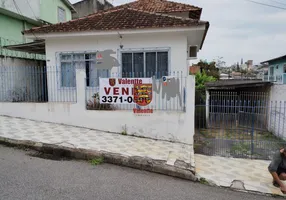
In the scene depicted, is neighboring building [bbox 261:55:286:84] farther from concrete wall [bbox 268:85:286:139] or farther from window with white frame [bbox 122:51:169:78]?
window with white frame [bbox 122:51:169:78]

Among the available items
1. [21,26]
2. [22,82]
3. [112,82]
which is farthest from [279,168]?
[21,26]

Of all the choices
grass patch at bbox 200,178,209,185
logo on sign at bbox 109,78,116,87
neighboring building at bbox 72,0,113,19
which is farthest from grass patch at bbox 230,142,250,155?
neighboring building at bbox 72,0,113,19

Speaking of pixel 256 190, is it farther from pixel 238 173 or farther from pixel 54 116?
pixel 54 116

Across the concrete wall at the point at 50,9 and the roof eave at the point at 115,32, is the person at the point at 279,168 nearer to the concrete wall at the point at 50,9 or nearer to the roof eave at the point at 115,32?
the roof eave at the point at 115,32

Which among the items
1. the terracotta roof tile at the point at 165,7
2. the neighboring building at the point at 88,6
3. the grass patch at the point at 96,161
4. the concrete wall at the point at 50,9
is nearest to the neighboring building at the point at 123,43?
the terracotta roof tile at the point at 165,7

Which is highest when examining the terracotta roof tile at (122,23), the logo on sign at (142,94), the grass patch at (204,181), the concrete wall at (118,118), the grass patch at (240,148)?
the terracotta roof tile at (122,23)

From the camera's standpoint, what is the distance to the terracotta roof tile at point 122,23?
770 centimetres

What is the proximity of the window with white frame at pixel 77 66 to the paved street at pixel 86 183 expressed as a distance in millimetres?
4383

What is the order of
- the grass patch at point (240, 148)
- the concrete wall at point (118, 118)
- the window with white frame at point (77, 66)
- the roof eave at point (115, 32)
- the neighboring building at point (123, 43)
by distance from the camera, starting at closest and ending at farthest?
the concrete wall at point (118, 118), the grass patch at point (240, 148), the roof eave at point (115, 32), the neighboring building at point (123, 43), the window with white frame at point (77, 66)

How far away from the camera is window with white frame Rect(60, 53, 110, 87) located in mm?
8848

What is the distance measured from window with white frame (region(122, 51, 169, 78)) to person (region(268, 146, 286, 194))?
186 inches

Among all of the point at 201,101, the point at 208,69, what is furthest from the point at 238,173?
the point at 208,69

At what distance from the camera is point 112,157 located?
5.13 m

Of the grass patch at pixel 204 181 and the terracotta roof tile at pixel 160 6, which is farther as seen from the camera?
the terracotta roof tile at pixel 160 6
